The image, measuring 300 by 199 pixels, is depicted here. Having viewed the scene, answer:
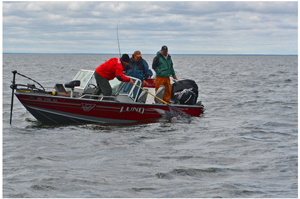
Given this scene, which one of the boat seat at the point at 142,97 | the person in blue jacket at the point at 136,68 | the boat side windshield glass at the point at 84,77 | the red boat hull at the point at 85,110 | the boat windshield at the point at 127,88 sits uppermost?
the person in blue jacket at the point at 136,68

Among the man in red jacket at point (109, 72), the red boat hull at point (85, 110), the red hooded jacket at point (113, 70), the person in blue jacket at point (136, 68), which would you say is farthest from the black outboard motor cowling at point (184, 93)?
the red hooded jacket at point (113, 70)

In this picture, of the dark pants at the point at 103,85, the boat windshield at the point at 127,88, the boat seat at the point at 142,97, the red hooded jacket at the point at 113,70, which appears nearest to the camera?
the red hooded jacket at the point at 113,70

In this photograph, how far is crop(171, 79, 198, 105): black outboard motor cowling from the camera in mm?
10828

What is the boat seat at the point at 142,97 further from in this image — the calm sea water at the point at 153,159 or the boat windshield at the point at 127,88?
the calm sea water at the point at 153,159

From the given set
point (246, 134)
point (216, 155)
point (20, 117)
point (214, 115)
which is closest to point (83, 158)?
point (216, 155)

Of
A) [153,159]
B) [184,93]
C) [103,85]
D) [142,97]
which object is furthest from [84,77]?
[153,159]

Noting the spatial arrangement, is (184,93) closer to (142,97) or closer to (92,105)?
(142,97)

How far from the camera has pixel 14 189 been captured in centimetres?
521

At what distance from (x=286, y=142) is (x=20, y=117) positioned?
774 centimetres

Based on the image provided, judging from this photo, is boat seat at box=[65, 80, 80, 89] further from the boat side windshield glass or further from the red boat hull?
the boat side windshield glass

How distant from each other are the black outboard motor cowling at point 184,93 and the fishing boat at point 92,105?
0.32 meters

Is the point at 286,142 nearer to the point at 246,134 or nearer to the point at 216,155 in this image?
the point at 246,134

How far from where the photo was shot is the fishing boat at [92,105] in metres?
9.33

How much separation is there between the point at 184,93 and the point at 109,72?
2.53 metres
